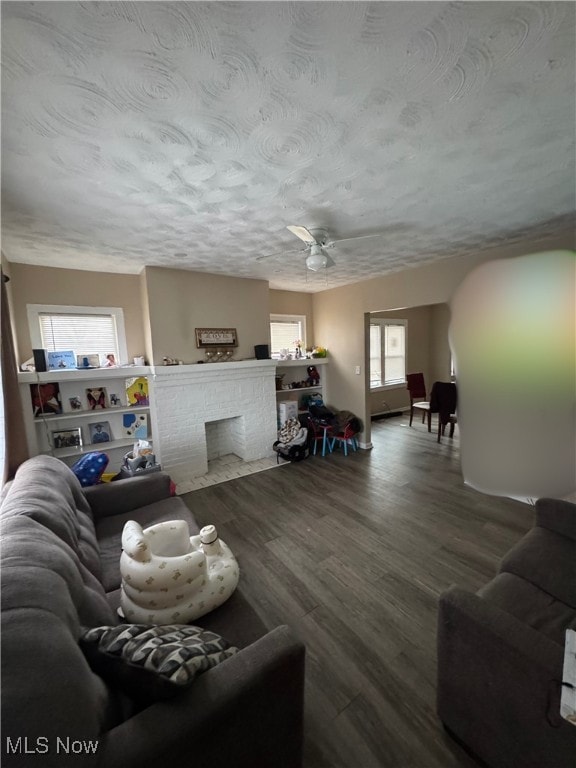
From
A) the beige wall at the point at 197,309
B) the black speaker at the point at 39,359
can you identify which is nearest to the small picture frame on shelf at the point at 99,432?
the black speaker at the point at 39,359

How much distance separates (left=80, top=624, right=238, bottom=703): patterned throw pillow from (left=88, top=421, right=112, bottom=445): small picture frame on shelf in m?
2.76

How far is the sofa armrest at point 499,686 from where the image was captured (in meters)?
0.81

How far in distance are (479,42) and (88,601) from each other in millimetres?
2212

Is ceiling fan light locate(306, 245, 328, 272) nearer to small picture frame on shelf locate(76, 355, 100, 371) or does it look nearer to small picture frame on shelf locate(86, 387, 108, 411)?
small picture frame on shelf locate(76, 355, 100, 371)

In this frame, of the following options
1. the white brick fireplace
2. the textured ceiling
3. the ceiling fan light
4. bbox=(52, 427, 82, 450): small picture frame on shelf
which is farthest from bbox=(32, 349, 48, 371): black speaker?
the ceiling fan light

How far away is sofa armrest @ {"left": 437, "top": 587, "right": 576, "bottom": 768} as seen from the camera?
2.66 feet

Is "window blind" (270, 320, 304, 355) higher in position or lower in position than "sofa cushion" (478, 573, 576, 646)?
higher

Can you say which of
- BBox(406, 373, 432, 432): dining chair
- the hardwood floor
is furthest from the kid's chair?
BBox(406, 373, 432, 432): dining chair

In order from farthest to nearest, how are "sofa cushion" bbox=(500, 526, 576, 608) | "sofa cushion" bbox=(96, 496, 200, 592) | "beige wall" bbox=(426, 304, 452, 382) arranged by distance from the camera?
"sofa cushion" bbox=(96, 496, 200, 592)
"sofa cushion" bbox=(500, 526, 576, 608)
"beige wall" bbox=(426, 304, 452, 382)

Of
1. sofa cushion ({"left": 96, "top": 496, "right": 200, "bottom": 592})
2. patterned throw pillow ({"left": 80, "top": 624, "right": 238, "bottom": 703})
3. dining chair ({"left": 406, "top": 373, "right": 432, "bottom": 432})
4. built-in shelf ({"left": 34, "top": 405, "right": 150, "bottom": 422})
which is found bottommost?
sofa cushion ({"left": 96, "top": 496, "right": 200, "bottom": 592})

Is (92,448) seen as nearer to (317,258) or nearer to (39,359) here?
(39,359)

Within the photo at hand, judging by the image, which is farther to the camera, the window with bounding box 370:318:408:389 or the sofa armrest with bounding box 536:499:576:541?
the window with bounding box 370:318:408:389

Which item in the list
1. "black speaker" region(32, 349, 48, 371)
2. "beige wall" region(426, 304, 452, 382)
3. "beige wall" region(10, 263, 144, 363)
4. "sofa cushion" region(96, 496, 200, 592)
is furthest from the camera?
"beige wall" region(10, 263, 144, 363)

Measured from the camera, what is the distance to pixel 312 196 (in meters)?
1.75
